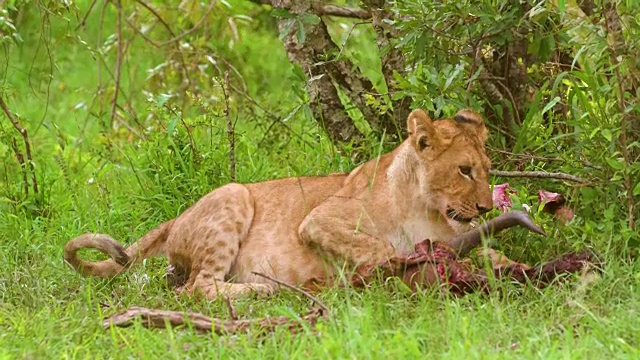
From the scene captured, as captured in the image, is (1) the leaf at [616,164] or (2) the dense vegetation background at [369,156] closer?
(2) the dense vegetation background at [369,156]

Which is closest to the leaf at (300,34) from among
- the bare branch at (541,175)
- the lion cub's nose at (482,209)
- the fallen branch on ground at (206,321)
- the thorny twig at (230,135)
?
the thorny twig at (230,135)

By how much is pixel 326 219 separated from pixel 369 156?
127 cm

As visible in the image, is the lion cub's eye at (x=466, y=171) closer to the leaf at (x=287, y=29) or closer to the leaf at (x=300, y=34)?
the leaf at (x=300, y=34)

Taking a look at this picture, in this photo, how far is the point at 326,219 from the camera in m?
5.97

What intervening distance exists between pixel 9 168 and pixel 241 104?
164 centimetres

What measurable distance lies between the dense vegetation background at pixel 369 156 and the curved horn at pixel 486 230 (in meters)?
0.31

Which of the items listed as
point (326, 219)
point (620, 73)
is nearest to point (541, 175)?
point (620, 73)

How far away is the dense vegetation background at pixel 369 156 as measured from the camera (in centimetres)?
466

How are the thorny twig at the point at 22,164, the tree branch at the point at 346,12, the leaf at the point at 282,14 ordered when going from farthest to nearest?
the tree branch at the point at 346,12, the thorny twig at the point at 22,164, the leaf at the point at 282,14

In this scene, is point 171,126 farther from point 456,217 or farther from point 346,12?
point 456,217

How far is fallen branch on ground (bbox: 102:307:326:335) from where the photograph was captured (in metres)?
4.80

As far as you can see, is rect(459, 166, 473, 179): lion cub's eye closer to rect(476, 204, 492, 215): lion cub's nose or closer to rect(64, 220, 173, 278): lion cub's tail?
rect(476, 204, 492, 215): lion cub's nose

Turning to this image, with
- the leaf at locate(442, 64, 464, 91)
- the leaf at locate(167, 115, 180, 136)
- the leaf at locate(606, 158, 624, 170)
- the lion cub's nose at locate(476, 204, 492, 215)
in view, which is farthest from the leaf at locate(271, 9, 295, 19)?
the leaf at locate(606, 158, 624, 170)

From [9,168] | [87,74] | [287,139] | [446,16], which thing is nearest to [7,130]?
[9,168]
